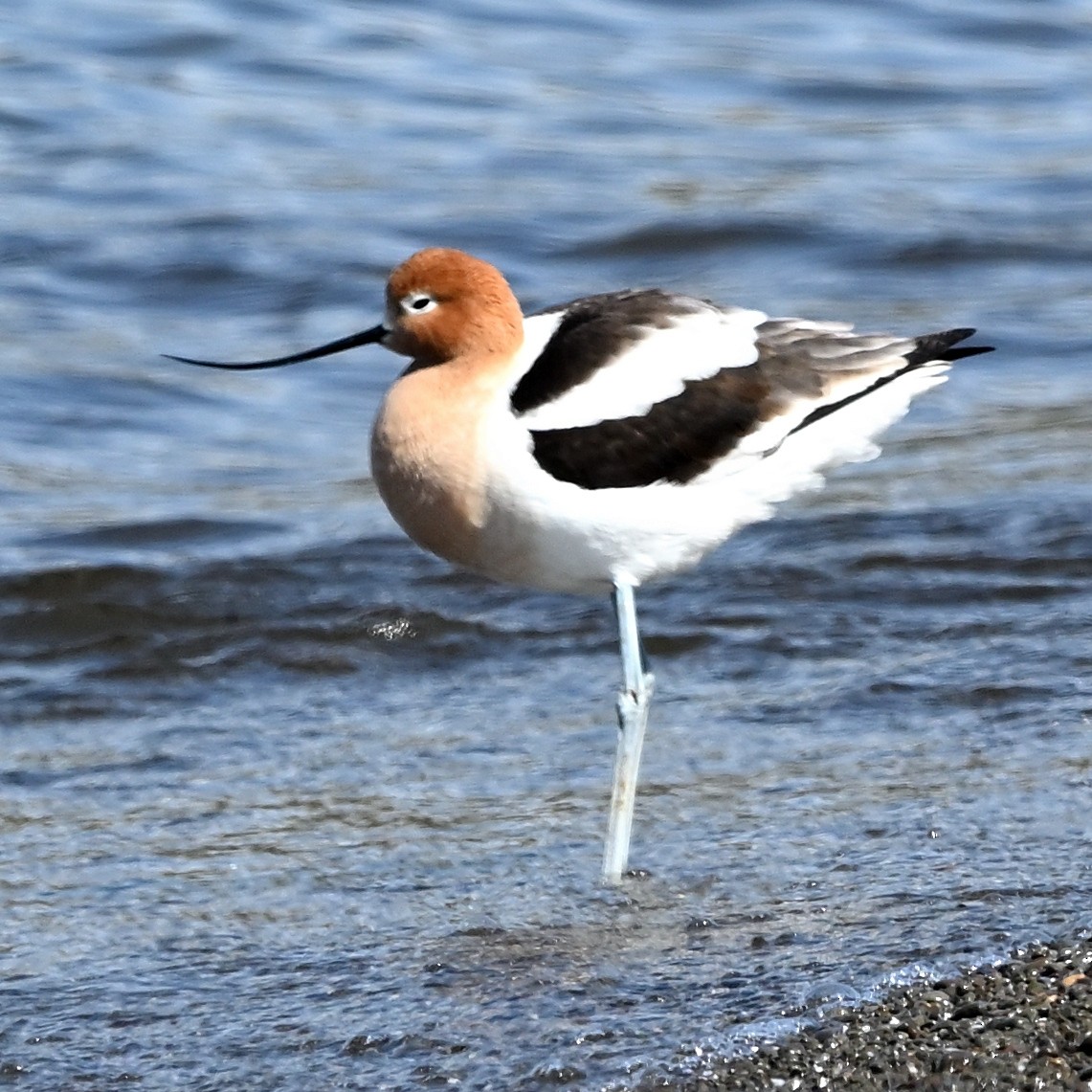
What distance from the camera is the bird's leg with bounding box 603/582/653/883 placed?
5070 millimetres

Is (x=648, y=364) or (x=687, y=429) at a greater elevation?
(x=648, y=364)

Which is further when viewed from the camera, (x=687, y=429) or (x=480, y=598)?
(x=480, y=598)

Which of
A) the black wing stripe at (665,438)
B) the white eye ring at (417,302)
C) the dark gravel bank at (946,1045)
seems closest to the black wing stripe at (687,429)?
the black wing stripe at (665,438)

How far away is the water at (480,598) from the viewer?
4.44 metres

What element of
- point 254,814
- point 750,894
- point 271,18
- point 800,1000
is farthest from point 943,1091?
point 271,18

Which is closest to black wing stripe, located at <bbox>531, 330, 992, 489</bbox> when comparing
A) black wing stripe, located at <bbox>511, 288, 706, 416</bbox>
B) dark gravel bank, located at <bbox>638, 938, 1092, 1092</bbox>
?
black wing stripe, located at <bbox>511, 288, 706, 416</bbox>

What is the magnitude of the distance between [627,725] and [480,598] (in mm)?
1811

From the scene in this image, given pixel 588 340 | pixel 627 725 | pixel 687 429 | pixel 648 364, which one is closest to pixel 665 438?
pixel 687 429

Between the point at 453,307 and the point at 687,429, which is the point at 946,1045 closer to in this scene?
the point at 687,429

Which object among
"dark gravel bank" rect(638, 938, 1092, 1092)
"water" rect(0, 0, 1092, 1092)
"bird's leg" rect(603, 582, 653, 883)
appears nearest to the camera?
"dark gravel bank" rect(638, 938, 1092, 1092)

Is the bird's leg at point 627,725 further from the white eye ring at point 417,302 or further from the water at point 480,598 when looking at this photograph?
the white eye ring at point 417,302

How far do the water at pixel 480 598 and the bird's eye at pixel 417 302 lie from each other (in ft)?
3.83

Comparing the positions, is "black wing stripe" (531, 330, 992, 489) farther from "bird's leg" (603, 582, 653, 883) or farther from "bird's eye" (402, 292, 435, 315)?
"bird's eye" (402, 292, 435, 315)

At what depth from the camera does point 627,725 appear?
5.49 metres
